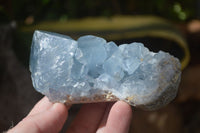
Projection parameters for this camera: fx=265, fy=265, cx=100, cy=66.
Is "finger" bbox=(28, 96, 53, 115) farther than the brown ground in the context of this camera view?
No

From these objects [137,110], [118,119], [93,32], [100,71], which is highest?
[100,71]

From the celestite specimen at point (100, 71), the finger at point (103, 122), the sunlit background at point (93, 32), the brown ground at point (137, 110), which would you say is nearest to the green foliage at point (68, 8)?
the sunlit background at point (93, 32)

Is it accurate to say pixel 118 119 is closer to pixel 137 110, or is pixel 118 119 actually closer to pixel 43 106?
pixel 43 106

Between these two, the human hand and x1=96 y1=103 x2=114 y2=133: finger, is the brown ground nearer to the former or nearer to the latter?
the human hand

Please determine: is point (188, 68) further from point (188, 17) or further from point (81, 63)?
point (81, 63)

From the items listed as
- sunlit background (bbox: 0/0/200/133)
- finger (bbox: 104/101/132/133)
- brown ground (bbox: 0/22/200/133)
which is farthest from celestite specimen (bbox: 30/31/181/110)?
sunlit background (bbox: 0/0/200/133)

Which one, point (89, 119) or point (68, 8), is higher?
point (68, 8)

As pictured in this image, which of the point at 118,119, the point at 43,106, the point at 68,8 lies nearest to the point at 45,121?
the point at 43,106
